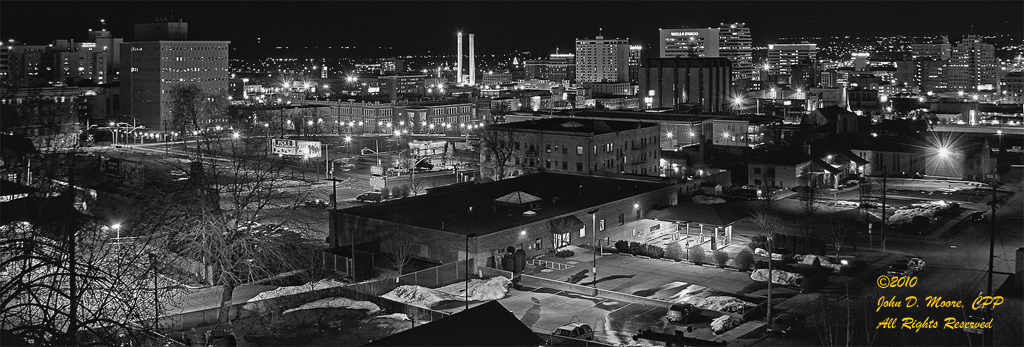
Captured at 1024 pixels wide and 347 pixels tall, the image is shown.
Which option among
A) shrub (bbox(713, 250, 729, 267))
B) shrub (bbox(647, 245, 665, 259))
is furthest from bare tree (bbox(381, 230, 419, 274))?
shrub (bbox(713, 250, 729, 267))

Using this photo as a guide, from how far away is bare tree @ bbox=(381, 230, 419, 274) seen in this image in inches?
890

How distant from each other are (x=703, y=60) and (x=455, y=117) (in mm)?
18829

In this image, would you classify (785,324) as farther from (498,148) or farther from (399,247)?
(498,148)

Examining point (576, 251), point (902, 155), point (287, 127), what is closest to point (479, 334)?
point (576, 251)

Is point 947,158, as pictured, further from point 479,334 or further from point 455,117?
point 455,117

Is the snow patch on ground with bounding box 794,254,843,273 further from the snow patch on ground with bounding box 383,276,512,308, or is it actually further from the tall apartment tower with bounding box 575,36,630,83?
the tall apartment tower with bounding box 575,36,630,83

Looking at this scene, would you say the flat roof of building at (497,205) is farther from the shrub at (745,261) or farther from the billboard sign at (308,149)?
the billboard sign at (308,149)

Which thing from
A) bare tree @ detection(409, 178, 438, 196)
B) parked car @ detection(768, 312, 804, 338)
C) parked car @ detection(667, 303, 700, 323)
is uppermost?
bare tree @ detection(409, 178, 438, 196)

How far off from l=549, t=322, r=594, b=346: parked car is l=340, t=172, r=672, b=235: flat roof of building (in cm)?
619

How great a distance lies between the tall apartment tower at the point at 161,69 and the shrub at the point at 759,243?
54747 mm

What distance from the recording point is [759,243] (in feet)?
83.3

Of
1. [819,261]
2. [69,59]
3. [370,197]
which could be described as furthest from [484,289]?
[69,59]

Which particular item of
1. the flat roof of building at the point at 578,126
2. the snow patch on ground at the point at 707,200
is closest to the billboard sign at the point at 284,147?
the flat roof of building at the point at 578,126

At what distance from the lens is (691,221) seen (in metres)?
26.6
